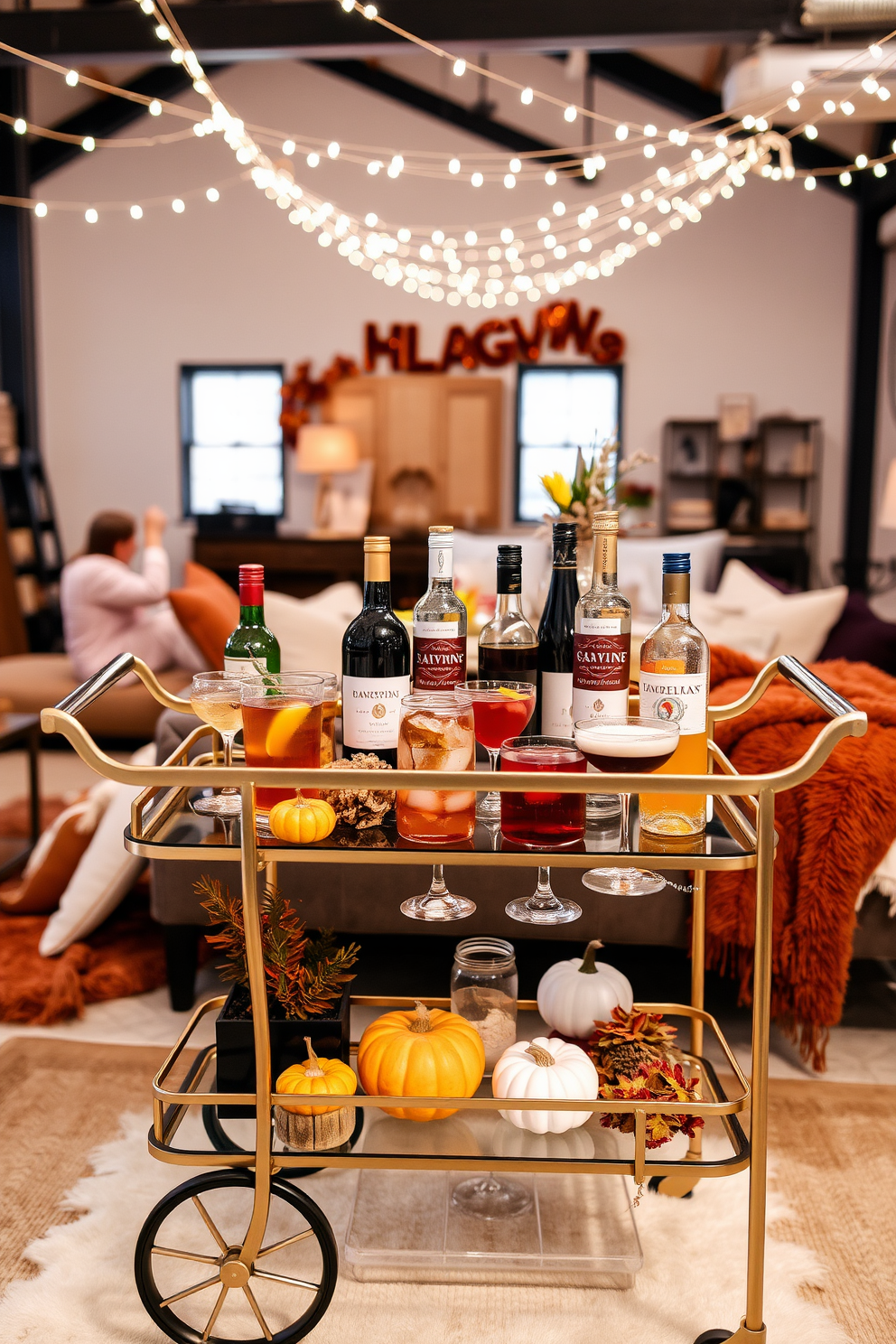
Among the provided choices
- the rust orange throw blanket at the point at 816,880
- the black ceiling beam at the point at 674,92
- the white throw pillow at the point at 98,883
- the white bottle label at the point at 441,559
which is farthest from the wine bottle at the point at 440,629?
the black ceiling beam at the point at 674,92

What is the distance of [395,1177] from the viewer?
179 centimetres

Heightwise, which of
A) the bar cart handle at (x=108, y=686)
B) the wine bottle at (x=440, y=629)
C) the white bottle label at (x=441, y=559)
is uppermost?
the white bottle label at (x=441, y=559)

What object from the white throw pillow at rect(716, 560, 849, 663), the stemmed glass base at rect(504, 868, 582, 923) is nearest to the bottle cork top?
the stemmed glass base at rect(504, 868, 582, 923)

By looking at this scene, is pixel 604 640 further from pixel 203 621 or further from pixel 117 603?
pixel 117 603

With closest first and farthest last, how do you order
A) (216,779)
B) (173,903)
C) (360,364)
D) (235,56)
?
(216,779) < (173,903) < (235,56) < (360,364)

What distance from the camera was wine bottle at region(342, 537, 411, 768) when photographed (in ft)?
4.66

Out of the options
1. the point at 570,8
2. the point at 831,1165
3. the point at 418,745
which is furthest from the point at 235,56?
the point at 831,1165

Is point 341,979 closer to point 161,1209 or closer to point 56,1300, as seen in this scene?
point 161,1209

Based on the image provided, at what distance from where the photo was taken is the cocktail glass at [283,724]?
1.33 m

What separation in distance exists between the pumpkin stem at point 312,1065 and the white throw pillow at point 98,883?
1.25 m

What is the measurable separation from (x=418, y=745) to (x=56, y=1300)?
3.22 feet

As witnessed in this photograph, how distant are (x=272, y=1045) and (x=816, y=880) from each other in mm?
1181

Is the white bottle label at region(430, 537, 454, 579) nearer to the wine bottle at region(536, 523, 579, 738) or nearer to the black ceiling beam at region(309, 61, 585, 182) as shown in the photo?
the wine bottle at region(536, 523, 579, 738)

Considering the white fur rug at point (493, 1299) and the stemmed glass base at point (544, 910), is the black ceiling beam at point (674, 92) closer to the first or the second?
the stemmed glass base at point (544, 910)
